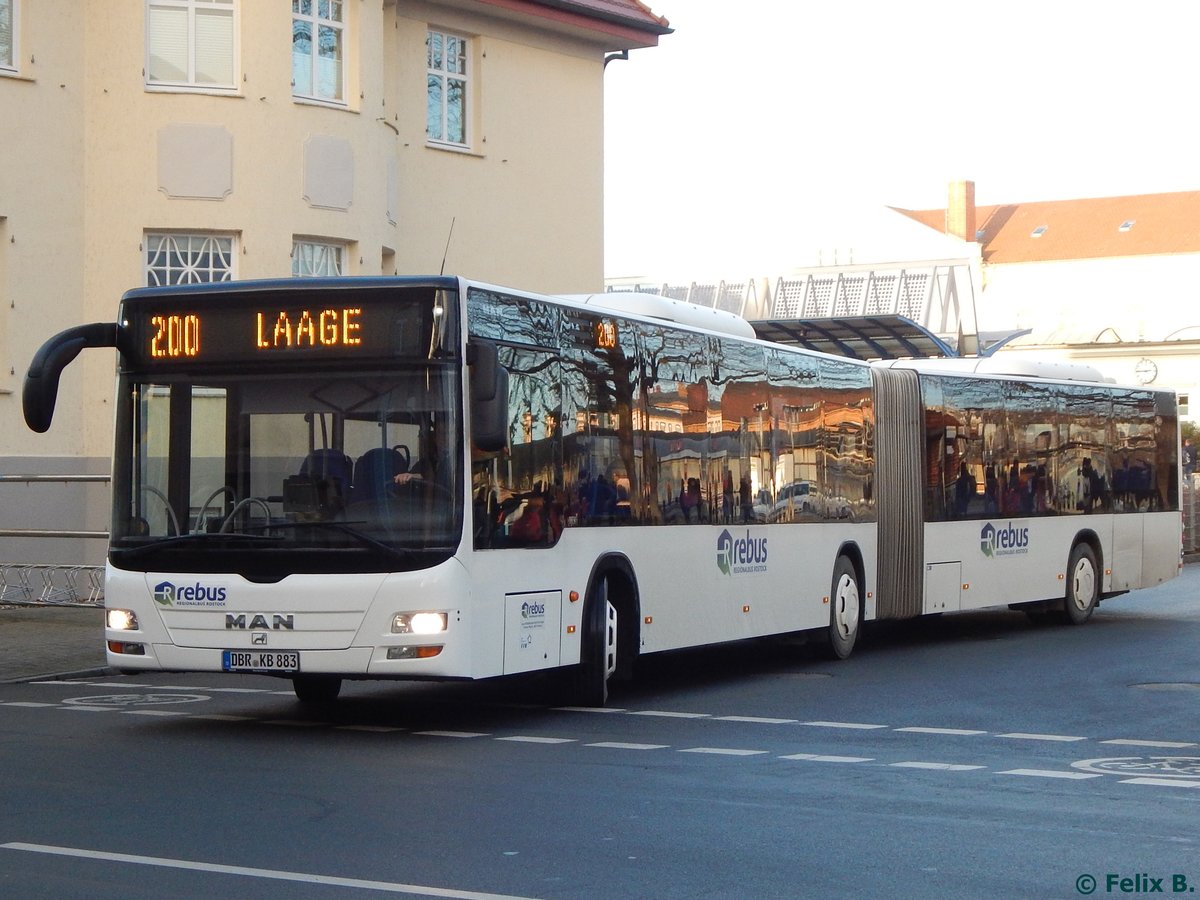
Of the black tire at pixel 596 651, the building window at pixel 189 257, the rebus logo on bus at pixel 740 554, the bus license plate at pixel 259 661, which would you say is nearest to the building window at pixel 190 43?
the building window at pixel 189 257

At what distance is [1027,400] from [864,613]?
15.6 ft

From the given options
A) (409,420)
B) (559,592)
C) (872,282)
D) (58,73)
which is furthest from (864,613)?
(872,282)

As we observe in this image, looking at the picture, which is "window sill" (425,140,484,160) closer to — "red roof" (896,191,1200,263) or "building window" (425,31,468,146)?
"building window" (425,31,468,146)

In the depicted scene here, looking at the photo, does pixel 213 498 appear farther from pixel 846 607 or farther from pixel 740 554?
pixel 846 607

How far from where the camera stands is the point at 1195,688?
15594 millimetres

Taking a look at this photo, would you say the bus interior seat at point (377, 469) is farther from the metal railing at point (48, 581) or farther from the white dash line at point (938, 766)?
the metal railing at point (48, 581)

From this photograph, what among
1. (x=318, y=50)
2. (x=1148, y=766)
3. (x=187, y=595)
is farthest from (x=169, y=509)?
(x=318, y=50)

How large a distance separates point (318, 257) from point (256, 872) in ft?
62.7

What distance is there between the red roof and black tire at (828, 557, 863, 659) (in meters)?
88.7

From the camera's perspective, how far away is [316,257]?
26109mm

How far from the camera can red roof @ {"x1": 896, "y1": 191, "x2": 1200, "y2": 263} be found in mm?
104625

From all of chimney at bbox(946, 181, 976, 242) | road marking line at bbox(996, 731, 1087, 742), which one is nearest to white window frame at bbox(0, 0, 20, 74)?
road marking line at bbox(996, 731, 1087, 742)

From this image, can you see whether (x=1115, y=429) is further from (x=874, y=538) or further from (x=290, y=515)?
(x=290, y=515)

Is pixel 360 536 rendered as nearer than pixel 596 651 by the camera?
Yes
